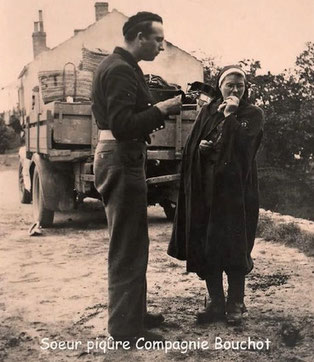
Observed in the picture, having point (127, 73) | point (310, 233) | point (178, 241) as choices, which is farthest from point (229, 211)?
point (310, 233)

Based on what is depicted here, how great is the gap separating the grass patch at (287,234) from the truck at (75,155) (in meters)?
1.32

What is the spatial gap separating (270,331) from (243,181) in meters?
1.04

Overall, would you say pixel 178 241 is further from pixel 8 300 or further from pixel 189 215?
pixel 8 300

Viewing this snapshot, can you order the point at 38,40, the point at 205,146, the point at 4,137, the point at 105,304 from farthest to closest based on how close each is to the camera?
the point at 4,137 < the point at 38,40 < the point at 105,304 < the point at 205,146

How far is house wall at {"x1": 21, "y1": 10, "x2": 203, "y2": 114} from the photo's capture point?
2516 centimetres

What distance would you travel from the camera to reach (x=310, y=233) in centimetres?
695

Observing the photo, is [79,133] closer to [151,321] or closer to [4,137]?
[151,321]

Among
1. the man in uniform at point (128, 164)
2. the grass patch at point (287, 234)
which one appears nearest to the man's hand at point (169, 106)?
the man in uniform at point (128, 164)

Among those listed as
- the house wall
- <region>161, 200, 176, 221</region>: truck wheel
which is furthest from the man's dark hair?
the house wall

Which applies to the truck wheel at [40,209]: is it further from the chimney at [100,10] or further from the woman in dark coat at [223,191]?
the chimney at [100,10]

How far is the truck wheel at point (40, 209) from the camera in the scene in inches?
328

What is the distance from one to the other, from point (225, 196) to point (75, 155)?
12.7 ft

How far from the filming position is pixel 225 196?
156 inches

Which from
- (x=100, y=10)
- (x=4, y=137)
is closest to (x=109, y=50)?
(x=100, y=10)
